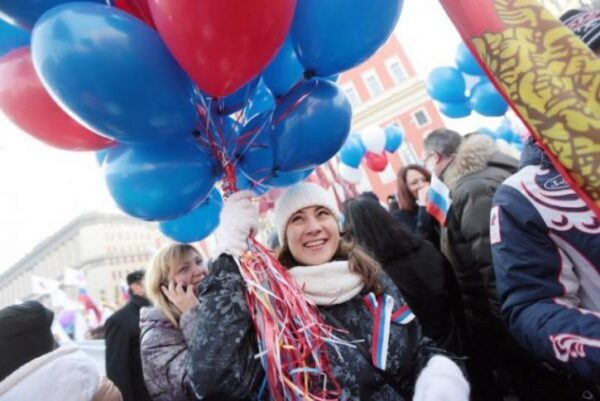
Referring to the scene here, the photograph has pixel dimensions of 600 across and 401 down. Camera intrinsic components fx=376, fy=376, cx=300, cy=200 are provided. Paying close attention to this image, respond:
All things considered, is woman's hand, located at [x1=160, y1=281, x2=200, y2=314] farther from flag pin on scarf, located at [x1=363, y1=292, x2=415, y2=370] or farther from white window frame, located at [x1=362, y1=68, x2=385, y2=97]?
white window frame, located at [x1=362, y1=68, x2=385, y2=97]

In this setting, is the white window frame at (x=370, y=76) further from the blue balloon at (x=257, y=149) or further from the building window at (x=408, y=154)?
the blue balloon at (x=257, y=149)

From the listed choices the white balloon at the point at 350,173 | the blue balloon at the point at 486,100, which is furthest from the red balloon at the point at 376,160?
the blue balloon at the point at 486,100

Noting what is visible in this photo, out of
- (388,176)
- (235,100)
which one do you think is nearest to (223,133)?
(235,100)

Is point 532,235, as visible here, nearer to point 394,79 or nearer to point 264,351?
point 264,351

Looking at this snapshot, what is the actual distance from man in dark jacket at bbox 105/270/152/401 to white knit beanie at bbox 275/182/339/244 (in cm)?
169

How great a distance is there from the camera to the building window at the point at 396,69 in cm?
2369

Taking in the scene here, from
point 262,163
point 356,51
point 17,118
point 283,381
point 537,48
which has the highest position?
point 17,118

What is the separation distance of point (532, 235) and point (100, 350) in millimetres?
5340

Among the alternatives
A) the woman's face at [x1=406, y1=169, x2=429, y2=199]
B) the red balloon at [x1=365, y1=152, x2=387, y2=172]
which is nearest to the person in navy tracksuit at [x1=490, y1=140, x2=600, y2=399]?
the woman's face at [x1=406, y1=169, x2=429, y2=199]

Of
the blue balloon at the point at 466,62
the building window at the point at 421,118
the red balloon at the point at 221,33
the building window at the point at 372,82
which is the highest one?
the building window at the point at 372,82

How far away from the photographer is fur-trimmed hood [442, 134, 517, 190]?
2.42m

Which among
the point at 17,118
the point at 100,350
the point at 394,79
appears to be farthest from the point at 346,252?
the point at 394,79

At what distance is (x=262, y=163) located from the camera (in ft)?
5.89

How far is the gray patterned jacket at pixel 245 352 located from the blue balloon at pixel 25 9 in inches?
41.3
